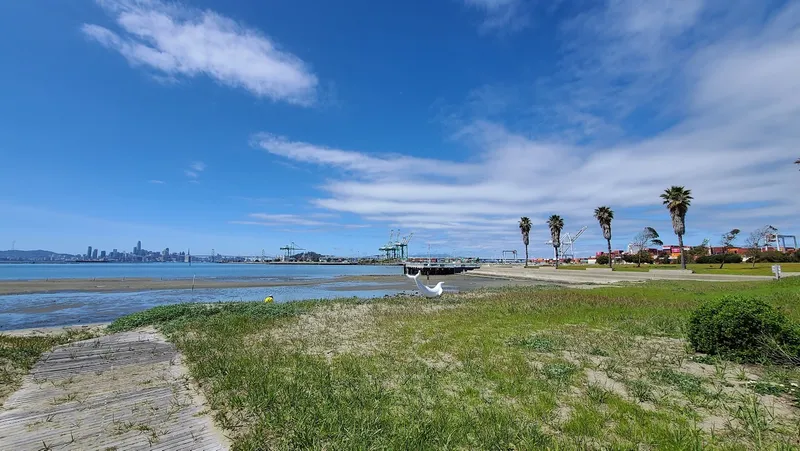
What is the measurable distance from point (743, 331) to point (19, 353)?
65.9ft

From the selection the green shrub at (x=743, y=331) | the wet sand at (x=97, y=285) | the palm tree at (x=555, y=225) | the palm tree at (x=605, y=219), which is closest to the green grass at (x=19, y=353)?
the green shrub at (x=743, y=331)

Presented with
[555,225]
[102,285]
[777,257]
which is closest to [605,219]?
[555,225]

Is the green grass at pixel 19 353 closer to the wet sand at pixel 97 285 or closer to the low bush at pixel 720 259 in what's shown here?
the wet sand at pixel 97 285

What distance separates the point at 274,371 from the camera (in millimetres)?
8727

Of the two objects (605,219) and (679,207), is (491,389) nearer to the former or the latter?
(679,207)

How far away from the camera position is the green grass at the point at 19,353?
8383 mm

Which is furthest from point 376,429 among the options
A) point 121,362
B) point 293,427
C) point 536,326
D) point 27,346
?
point 27,346

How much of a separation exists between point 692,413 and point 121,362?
13.3 metres

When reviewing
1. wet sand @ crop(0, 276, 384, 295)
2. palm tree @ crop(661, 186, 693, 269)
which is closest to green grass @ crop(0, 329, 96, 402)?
wet sand @ crop(0, 276, 384, 295)

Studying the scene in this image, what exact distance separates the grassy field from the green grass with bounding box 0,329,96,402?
3499 millimetres

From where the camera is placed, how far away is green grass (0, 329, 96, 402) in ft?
27.5

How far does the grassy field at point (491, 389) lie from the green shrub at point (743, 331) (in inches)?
18.6

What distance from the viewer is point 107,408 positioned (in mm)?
6840

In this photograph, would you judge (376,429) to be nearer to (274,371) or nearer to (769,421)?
(274,371)
